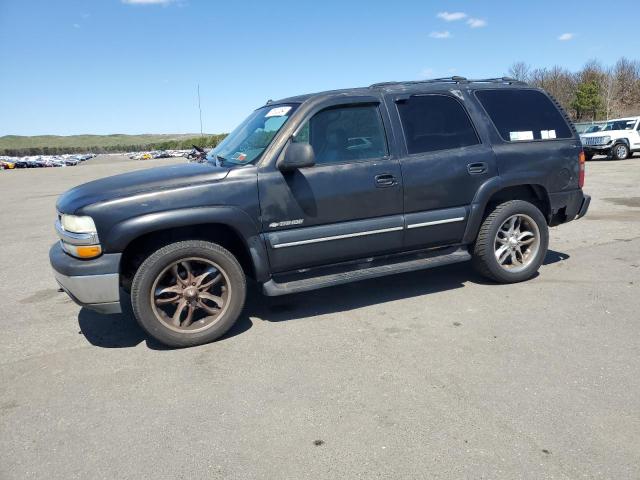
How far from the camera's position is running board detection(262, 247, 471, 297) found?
161 inches

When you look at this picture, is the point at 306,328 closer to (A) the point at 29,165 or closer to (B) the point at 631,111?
(B) the point at 631,111

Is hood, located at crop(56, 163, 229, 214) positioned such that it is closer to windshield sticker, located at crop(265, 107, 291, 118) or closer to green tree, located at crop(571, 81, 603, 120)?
windshield sticker, located at crop(265, 107, 291, 118)

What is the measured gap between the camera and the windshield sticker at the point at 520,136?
16.4 feet

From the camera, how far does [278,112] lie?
→ 4.56 metres

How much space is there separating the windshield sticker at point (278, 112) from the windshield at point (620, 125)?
21.7m

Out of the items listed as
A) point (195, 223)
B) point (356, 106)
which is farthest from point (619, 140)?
point (195, 223)

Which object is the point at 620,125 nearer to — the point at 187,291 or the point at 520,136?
the point at 520,136

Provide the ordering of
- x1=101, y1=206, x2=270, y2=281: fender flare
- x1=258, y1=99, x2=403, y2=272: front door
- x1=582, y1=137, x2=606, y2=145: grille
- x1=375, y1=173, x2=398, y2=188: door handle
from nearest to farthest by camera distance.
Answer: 1. x1=101, y1=206, x2=270, y2=281: fender flare
2. x1=258, y1=99, x2=403, y2=272: front door
3. x1=375, y1=173, x2=398, y2=188: door handle
4. x1=582, y1=137, x2=606, y2=145: grille

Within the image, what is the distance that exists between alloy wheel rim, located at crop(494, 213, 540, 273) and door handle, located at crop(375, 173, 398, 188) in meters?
1.38

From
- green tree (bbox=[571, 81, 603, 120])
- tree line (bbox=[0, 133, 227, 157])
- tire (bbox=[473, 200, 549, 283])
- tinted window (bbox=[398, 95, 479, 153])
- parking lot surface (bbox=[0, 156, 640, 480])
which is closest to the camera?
parking lot surface (bbox=[0, 156, 640, 480])

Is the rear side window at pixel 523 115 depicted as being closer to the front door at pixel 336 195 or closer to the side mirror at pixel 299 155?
the front door at pixel 336 195

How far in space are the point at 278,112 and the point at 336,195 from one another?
1037mm

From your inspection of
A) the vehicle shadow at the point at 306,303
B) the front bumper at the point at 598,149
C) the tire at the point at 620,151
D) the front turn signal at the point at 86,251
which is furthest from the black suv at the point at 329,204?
the tire at the point at 620,151

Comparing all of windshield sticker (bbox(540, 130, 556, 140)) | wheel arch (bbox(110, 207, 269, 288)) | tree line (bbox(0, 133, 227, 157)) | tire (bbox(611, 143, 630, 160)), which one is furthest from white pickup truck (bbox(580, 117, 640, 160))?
tree line (bbox(0, 133, 227, 157))
